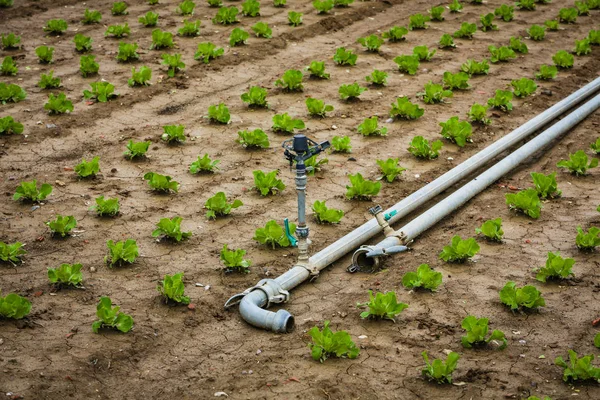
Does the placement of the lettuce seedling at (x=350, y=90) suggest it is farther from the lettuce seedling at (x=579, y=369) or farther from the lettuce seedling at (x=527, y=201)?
the lettuce seedling at (x=579, y=369)

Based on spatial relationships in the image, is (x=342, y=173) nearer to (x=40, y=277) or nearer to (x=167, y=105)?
(x=167, y=105)

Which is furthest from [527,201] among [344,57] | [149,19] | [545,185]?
[149,19]

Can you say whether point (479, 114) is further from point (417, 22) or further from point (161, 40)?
point (161, 40)

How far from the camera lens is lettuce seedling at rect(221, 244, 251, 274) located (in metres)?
6.81

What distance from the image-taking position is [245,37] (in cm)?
1242

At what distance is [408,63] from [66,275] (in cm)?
678

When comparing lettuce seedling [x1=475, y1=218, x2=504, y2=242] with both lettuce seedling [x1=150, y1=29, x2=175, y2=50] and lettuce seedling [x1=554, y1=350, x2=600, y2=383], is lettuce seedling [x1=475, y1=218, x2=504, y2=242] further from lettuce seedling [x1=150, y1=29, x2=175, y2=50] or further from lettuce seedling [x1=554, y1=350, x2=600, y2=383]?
lettuce seedling [x1=150, y1=29, x2=175, y2=50]

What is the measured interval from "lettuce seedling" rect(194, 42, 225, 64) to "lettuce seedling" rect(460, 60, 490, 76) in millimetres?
3661

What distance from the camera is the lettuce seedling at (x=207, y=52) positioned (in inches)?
462

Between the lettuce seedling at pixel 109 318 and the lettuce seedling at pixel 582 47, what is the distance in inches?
372

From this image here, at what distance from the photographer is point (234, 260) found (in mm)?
6824

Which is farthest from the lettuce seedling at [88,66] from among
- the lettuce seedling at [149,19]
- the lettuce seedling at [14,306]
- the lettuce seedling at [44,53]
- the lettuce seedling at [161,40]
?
the lettuce seedling at [14,306]

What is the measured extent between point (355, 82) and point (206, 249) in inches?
166

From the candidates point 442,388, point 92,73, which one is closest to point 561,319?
point 442,388
